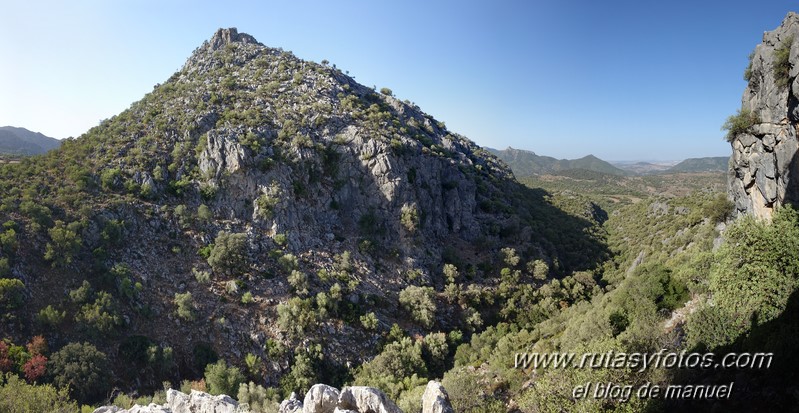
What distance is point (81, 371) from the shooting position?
2362 centimetres

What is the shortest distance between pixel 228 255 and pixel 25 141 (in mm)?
203483

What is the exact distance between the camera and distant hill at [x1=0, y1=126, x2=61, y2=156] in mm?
142925

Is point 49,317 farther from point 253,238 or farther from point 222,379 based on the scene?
point 253,238

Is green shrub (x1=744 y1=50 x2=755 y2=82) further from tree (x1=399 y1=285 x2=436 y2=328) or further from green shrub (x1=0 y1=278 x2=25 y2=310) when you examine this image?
green shrub (x1=0 y1=278 x2=25 y2=310)

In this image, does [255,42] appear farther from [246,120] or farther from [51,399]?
[51,399]

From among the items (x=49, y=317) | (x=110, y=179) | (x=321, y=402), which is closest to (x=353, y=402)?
(x=321, y=402)

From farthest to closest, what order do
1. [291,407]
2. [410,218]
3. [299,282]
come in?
[410,218]
[299,282]
[291,407]

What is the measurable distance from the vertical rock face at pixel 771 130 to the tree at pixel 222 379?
123 feet

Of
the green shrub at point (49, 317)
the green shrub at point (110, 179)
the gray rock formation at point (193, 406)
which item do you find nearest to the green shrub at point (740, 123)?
the gray rock formation at point (193, 406)

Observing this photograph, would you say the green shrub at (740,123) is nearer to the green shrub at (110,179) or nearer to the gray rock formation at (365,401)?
the gray rock formation at (365,401)

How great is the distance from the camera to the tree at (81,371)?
75.8 ft

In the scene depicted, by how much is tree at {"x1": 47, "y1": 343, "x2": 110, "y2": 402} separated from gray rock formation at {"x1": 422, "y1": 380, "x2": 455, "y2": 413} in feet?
76.4

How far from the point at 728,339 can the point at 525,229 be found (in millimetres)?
38848

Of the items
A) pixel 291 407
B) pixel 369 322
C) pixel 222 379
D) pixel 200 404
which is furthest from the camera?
→ pixel 369 322
